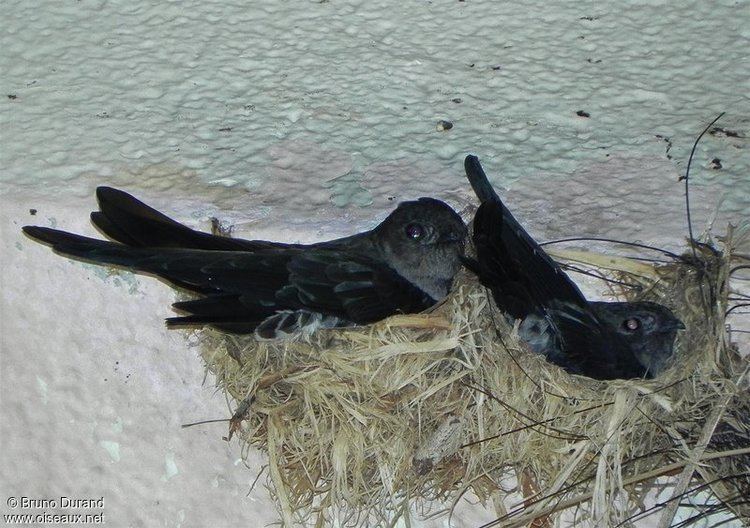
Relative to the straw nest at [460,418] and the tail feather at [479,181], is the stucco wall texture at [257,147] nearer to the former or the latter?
the tail feather at [479,181]

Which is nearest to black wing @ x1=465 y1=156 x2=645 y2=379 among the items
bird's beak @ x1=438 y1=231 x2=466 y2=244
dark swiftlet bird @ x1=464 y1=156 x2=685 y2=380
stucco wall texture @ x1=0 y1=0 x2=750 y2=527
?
dark swiftlet bird @ x1=464 y1=156 x2=685 y2=380

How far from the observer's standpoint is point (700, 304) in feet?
8.82

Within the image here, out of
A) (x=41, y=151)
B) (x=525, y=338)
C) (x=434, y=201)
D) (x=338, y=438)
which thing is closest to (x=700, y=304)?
(x=525, y=338)

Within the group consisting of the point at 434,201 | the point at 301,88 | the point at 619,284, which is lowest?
the point at 619,284

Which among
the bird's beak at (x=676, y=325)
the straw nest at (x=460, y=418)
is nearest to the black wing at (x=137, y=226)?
the straw nest at (x=460, y=418)

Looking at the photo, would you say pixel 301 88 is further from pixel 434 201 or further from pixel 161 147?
pixel 434 201

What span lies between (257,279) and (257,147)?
307mm

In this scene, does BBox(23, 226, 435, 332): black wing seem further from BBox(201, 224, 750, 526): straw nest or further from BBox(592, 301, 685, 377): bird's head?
BBox(592, 301, 685, 377): bird's head

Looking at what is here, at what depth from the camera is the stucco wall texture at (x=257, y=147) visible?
1.90 metres

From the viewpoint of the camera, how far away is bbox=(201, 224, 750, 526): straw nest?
7.75 feet

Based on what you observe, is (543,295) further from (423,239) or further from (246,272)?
(246,272)

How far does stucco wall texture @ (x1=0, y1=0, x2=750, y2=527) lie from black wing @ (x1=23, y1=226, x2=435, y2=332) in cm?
21

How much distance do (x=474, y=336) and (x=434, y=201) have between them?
1.44 ft

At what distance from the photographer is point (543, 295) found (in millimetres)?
2525
